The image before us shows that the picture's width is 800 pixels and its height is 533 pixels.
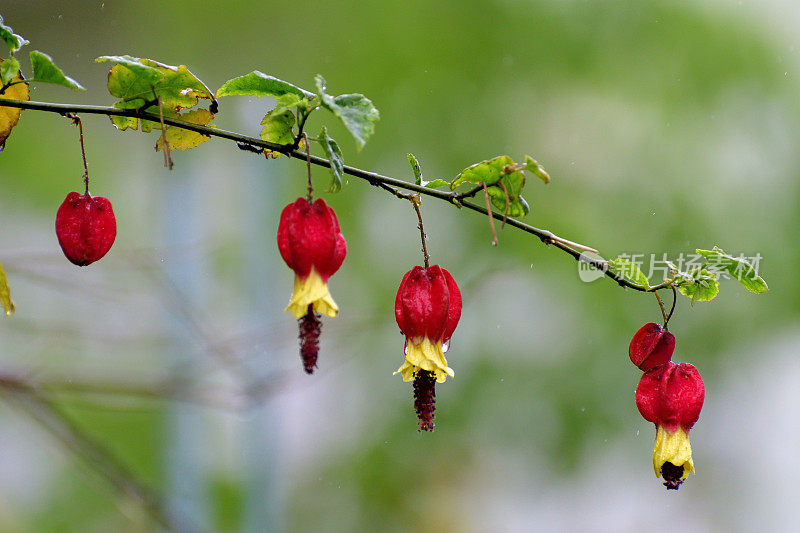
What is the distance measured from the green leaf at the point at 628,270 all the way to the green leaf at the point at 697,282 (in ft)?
0.09

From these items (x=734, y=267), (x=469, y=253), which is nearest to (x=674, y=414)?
(x=734, y=267)

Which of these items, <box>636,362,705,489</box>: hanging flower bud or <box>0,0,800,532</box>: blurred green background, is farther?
<box>0,0,800,532</box>: blurred green background

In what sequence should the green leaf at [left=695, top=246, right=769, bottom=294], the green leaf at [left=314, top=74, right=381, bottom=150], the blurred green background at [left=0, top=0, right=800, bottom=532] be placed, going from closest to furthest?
1. the green leaf at [left=314, top=74, right=381, bottom=150]
2. the green leaf at [left=695, top=246, right=769, bottom=294]
3. the blurred green background at [left=0, top=0, right=800, bottom=532]

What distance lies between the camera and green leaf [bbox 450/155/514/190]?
1.55 ft

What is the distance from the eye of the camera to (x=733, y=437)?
1.89m

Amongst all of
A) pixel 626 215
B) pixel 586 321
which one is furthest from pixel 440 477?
pixel 626 215

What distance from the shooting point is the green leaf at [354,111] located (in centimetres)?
39

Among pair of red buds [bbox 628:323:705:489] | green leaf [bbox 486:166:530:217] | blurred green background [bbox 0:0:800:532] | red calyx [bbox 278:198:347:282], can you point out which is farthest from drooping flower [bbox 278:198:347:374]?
blurred green background [bbox 0:0:800:532]

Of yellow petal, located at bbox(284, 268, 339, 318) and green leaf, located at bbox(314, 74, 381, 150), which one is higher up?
green leaf, located at bbox(314, 74, 381, 150)

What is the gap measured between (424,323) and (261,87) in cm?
19

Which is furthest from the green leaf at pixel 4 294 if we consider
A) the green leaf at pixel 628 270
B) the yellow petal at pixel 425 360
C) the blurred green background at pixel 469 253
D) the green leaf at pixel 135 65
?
the blurred green background at pixel 469 253

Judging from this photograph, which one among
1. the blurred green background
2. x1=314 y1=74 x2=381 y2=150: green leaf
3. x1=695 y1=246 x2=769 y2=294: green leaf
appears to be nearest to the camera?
x1=314 y1=74 x2=381 y2=150: green leaf

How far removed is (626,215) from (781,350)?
0.54m

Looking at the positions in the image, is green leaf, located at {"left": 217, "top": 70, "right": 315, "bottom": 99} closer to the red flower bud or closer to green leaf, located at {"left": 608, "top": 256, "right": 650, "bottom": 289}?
the red flower bud
